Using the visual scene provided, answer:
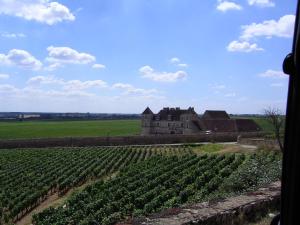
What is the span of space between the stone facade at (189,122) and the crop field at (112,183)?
95.3ft

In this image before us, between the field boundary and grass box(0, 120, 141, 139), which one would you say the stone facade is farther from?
the field boundary

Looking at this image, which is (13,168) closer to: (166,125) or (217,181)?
(217,181)

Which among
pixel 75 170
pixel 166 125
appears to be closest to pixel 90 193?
pixel 75 170

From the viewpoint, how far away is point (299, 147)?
58.4 inches

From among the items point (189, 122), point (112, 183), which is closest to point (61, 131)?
point (189, 122)

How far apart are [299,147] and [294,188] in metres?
0.14

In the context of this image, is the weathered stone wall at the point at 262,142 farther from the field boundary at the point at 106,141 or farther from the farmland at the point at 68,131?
the farmland at the point at 68,131

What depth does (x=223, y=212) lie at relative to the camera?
6.28 m

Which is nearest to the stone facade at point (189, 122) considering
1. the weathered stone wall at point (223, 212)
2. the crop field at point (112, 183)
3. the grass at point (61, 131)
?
the grass at point (61, 131)

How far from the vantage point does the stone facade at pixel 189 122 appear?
76750mm

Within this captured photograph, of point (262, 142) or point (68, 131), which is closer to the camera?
point (262, 142)

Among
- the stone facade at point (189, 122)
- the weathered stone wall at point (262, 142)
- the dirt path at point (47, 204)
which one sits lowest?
the dirt path at point (47, 204)

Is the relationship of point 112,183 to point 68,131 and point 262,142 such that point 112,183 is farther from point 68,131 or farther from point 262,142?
point 68,131

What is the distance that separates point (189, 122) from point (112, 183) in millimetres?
50393
